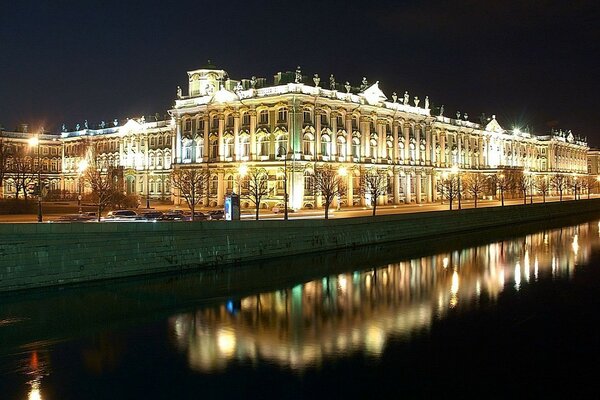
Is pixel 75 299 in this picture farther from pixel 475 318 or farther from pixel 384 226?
pixel 384 226

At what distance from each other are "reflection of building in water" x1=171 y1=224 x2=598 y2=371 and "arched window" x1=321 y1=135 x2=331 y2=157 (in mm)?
30759

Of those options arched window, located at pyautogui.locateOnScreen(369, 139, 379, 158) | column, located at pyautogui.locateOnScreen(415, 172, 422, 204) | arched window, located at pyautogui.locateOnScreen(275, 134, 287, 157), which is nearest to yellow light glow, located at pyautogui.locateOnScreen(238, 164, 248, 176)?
arched window, located at pyautogui.locateOnScreen(275, 134, 287, 157)

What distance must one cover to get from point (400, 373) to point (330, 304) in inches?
418

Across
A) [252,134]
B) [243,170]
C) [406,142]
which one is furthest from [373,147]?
[243,170]

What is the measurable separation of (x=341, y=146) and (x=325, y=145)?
326 centimetres

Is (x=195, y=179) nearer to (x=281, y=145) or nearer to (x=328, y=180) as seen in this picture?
(x=281, y=145)

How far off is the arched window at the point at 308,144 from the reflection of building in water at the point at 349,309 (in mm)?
29266

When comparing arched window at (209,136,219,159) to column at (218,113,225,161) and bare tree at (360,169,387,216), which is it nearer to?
column at (218,113,225,161)

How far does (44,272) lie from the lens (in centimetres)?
2967

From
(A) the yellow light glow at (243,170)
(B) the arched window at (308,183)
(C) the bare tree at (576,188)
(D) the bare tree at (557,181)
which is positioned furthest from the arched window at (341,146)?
(D) the bare tree at (557,181)

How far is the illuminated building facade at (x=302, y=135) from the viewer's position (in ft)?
232

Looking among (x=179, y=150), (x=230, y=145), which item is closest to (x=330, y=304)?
(x=230, y=145)

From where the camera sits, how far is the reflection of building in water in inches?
859

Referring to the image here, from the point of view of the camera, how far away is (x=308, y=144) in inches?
2835
